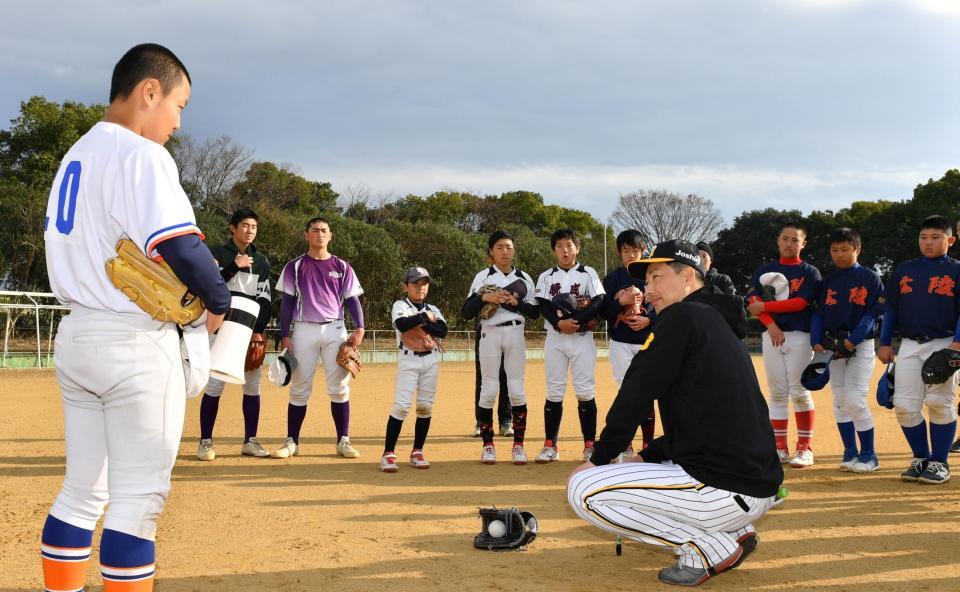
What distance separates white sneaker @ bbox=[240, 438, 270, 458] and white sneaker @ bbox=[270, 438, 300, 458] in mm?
117

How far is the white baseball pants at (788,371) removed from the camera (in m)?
7.30

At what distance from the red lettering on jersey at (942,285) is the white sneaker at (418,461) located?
4.74 m

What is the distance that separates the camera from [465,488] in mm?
6012

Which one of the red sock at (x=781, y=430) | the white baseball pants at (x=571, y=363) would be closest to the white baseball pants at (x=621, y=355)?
the white baseball pants at (x=571, y=363)

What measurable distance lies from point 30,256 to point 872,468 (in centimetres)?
2404

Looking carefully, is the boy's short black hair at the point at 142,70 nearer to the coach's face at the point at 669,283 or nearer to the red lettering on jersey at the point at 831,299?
the coach's face at the point at 669,283

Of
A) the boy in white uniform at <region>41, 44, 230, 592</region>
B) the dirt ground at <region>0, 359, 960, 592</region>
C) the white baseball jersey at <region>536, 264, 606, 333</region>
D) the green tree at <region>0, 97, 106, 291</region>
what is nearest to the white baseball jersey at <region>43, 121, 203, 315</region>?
the boy in white uniform at <region>41, 44, 230, 592</region>

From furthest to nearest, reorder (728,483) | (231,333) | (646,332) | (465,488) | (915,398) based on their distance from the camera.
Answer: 1. (646,332)
2. (915,398)
3. (465,488)
4. (728,483)
5. (231,333)

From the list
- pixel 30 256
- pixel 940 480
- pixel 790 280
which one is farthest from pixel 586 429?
pixel 30 256

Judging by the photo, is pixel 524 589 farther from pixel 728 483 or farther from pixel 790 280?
pixel 790 280

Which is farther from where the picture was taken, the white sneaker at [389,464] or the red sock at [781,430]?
the red sock at [781,430]

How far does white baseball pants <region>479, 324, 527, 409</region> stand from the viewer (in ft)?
23.7

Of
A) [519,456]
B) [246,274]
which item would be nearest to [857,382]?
[519,456]

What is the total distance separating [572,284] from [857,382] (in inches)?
112
